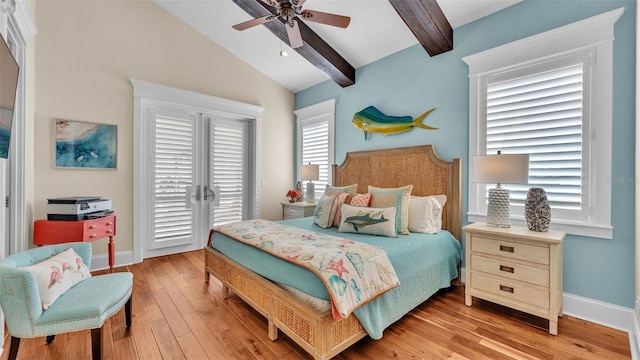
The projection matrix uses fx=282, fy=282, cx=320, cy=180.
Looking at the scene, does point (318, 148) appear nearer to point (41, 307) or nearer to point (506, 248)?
point (506, 248)

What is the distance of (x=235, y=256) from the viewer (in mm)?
2531

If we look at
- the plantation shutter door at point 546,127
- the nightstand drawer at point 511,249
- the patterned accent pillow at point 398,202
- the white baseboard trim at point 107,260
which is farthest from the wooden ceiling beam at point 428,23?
the white baseboard trim at point 107,260

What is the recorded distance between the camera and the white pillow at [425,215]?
9.27 ft

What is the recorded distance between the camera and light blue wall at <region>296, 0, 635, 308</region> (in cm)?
217

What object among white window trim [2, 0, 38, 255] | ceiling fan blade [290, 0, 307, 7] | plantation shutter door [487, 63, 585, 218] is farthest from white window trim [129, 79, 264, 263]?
plantation shutter door [487, 63, 585, 218]

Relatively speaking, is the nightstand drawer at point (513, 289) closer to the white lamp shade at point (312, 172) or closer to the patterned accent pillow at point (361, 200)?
the patterned accent pillow at point (361, 200)

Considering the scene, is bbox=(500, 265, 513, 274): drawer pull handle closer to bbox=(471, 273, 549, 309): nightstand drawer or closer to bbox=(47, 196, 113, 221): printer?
bbox=(471, 273, 549, 309): nightstand drawer

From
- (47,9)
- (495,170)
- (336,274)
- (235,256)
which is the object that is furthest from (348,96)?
(47,9)

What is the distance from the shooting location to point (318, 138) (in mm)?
4914

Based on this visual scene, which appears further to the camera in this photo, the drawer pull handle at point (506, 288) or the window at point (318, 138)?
the window at point (318, 138)

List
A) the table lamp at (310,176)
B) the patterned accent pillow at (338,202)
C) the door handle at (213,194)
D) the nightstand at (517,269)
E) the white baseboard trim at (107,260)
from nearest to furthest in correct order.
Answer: the nightstand at (517,269)
the patterned accent pillow at (338,202)
the white baseboard trim at (107,260)
the door handle at (213,194)
the table lamp at (310,176)

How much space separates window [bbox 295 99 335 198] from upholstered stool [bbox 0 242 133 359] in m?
3.40

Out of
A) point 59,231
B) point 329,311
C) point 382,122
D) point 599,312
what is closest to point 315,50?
point 382,122

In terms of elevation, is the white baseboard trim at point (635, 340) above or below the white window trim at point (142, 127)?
below
